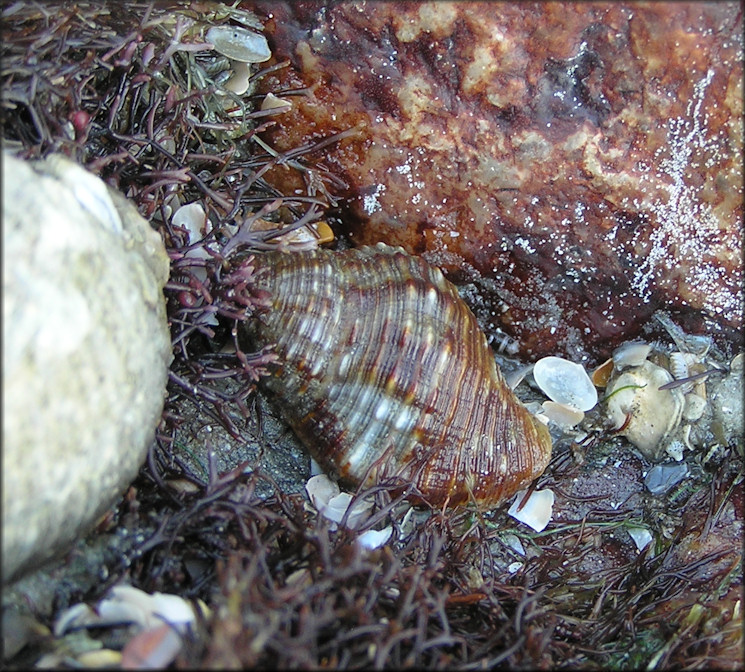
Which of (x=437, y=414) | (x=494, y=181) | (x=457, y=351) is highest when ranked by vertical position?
(x=494, y=181)

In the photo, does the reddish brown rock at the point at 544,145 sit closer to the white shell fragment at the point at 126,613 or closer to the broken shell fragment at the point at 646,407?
the broken shell fragment at the point at 646,407

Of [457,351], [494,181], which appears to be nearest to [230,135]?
[494,181]

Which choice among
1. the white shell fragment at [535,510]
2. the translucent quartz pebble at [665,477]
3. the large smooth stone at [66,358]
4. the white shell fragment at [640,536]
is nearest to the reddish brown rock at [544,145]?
the translucent quartz pebble at [665,477]

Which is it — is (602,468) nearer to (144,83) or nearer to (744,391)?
(744,391)

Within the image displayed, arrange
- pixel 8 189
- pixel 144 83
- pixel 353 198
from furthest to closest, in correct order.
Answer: pixel 353 198 → pixel 144 83 → pixel 8 189

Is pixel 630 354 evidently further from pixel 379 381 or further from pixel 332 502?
pixel 332 502

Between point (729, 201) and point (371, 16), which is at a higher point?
point (371, 16)
